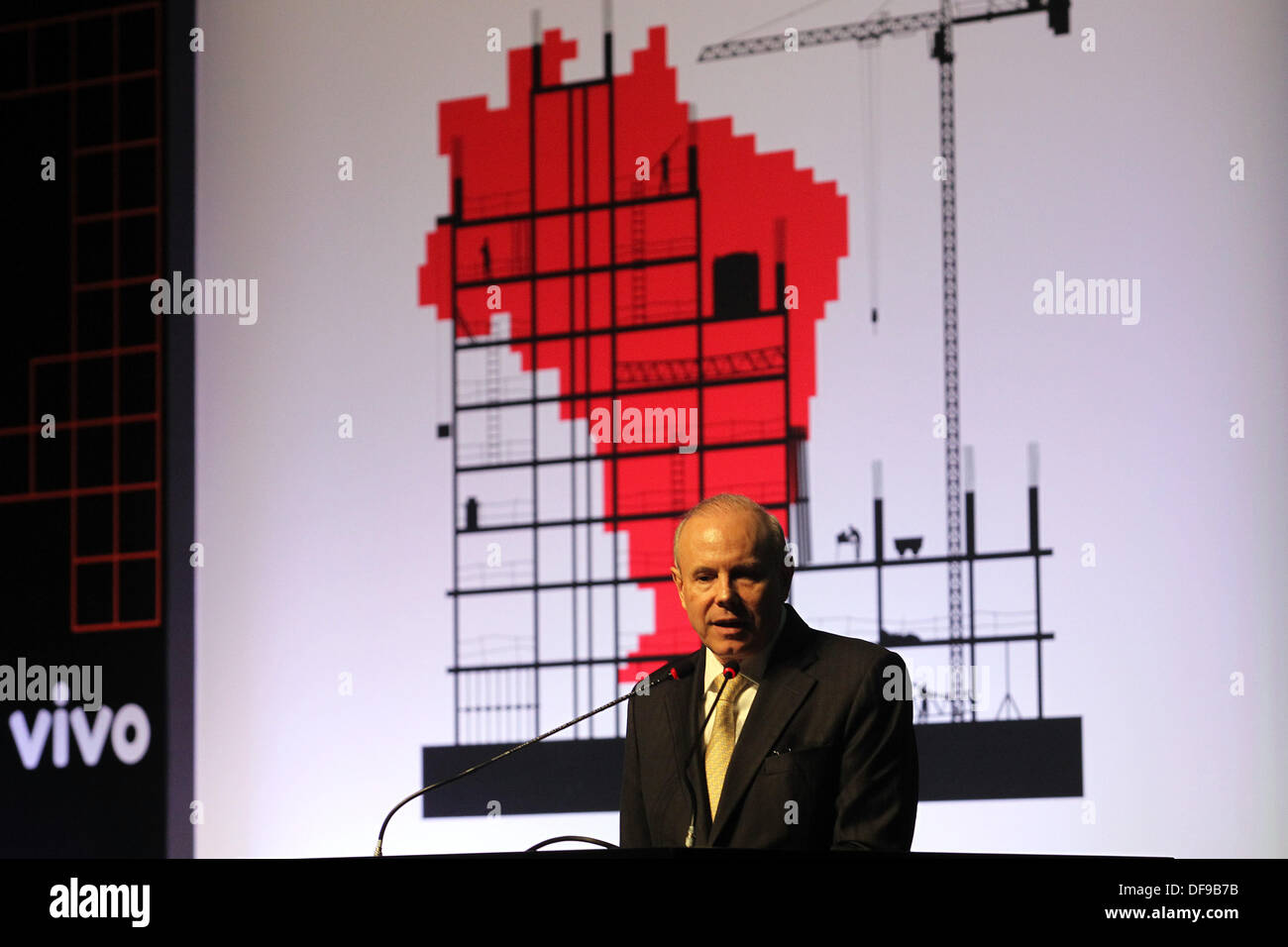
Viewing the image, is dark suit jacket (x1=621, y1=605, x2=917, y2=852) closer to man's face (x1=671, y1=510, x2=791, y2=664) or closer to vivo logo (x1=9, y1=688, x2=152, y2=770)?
man's face (x1=671, y1=510, x2=791, y2=664)

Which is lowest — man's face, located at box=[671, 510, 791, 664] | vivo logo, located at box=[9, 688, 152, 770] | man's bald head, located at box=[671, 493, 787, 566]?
vivo logo, located at box=[9, 688, 152, 770]

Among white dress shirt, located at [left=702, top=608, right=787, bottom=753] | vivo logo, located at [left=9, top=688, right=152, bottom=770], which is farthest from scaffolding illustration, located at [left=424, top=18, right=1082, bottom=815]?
white dress shirt, located at [left=702, top=608, right=787, bottom=753]

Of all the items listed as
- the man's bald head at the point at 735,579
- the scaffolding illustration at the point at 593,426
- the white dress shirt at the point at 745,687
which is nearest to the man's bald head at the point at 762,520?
the man's bald head at the point at 735,579

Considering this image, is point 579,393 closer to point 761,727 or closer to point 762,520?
point 762,520

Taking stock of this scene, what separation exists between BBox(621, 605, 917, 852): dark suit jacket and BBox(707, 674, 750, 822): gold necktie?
0.07 feet

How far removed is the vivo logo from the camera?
164 inches

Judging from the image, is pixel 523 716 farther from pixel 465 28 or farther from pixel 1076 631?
pixel 465 28

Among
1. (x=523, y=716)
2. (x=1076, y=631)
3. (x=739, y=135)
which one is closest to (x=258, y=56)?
(x=739, y=135)

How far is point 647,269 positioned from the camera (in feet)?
12.8

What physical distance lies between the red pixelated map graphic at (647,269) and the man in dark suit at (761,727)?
4.72 feet

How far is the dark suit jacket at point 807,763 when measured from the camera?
208cm

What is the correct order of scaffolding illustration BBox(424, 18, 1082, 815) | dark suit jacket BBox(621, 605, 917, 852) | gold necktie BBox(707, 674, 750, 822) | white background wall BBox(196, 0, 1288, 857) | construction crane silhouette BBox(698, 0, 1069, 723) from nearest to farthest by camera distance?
1. dark suit jacket BBox(621, 605, 917, 852)
2. gold necktie BBox(707, 674, 750, 822)
3. white background wall BBox(196, 0, 1288, 857)
4. construction crane silhouette BBox(698, 0, 1069, 723)
5. scaffolding illustration BBox(424, 18, 1082, 815)

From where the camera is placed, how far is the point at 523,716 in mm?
3811
